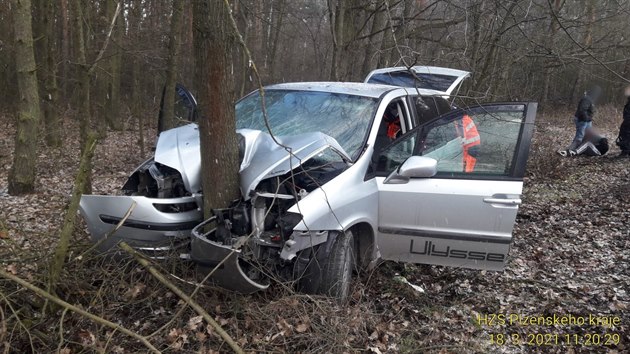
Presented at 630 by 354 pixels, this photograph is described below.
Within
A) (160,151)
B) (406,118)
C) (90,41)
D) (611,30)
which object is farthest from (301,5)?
(160,151)

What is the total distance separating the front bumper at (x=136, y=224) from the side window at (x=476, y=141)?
2.16m

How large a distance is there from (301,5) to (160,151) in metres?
15.2

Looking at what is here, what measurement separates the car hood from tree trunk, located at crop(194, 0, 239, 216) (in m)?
0.17

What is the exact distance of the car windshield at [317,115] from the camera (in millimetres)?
4262

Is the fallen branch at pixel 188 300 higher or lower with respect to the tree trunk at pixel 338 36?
lower

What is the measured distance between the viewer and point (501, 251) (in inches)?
157

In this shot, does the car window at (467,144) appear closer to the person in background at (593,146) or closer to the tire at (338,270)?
the tire at (338,270)

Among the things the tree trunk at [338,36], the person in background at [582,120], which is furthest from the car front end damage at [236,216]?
the person in background at [582,120]

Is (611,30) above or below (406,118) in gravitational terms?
above

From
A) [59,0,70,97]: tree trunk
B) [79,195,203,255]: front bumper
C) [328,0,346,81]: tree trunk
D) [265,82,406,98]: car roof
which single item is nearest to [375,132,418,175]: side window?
[265,82,406,98]: car roof

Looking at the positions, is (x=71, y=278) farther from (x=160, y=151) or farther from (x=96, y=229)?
(x=160, y=151)

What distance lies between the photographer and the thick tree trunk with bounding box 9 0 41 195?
268 inches

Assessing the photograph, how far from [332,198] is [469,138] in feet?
4.91

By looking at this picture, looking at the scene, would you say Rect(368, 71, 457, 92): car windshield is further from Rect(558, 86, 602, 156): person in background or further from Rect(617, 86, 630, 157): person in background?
Rect(617, 86, 630, 157): person in background
